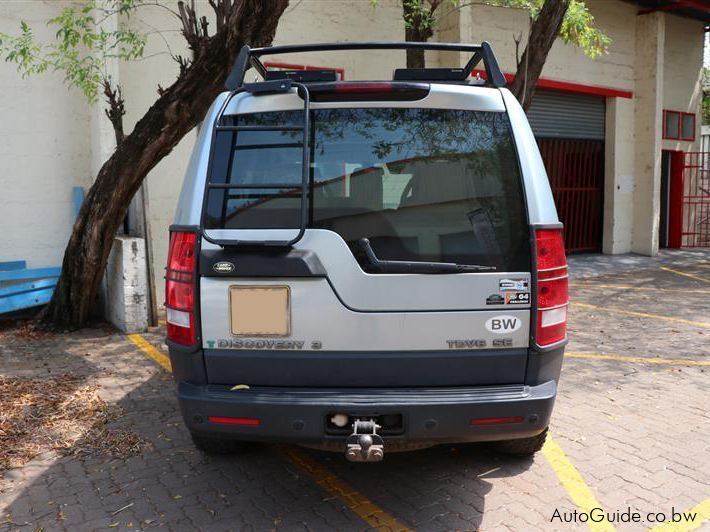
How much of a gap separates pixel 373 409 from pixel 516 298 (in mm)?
823

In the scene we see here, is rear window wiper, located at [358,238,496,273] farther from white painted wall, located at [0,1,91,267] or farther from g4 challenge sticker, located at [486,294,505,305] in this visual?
white painted wall, located at [0,1,91,267]

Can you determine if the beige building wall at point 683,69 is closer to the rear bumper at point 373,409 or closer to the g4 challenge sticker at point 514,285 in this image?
the g4 challenge sticker at point 514,285

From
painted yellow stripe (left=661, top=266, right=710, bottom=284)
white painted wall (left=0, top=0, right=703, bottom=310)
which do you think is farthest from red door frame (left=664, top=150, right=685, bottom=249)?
white painted wall (left=0, top=0, right=703, bottom=310)

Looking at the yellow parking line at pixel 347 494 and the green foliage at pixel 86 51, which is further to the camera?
the green foliage at pixel 86 51

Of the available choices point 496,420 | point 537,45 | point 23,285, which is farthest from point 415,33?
point 496,420

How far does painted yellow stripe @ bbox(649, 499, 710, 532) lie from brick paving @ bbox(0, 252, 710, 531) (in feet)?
0.14

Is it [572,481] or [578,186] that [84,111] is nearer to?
[572,481]

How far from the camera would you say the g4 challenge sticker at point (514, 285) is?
2945mm

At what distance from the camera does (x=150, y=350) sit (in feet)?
21.4

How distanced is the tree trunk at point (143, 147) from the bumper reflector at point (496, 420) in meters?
4.71

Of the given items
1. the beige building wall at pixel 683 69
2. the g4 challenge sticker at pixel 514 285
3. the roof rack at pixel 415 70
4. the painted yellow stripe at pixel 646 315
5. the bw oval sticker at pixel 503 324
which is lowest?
the painted yellow stripe at pixel 646 315

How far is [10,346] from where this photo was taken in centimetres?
667

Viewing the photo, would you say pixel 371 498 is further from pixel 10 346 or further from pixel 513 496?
pixel 10 346

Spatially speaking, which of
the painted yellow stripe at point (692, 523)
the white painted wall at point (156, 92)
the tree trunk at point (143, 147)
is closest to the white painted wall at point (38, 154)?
the white painted wall at point (156, 92)
